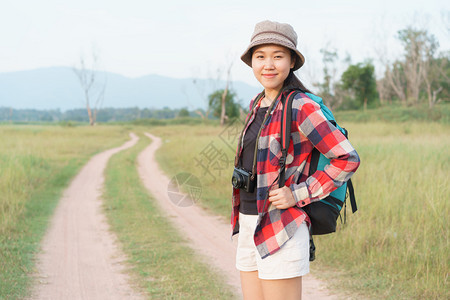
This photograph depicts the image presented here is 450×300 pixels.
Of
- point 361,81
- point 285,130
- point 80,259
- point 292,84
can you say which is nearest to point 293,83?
point 292,84

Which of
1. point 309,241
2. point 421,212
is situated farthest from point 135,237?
point 309,241

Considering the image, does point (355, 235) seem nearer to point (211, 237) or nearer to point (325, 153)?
point (211, 237)

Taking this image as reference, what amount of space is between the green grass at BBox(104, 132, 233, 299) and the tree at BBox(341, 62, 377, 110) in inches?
1034

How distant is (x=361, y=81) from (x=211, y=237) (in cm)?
2877

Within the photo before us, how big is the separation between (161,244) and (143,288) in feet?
4.16

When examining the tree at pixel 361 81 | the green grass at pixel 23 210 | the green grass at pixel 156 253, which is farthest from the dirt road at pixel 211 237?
the tree at pixel 361 81

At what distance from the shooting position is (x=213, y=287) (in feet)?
11.8

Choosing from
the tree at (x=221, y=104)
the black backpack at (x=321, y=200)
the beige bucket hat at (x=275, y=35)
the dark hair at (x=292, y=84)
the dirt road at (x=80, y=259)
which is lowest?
the dirt road at (x=80, y=259)

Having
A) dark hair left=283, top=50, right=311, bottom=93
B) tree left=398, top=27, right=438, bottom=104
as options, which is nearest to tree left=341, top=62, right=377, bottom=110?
tree left=398, top=27, right=438, bottom=104

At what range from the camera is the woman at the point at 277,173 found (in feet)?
5.03

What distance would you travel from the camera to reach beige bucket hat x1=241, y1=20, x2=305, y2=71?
165 cm

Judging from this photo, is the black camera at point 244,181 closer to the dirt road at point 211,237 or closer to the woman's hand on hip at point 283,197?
the woman's hand on hip at point 283,197

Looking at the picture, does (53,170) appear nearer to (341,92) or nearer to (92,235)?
(92,235)

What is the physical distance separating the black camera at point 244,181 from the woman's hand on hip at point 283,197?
126mm
